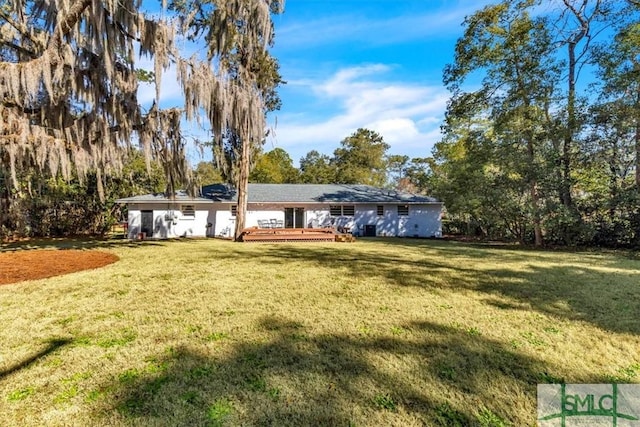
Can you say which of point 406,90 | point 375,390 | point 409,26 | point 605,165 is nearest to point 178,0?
point 409,26

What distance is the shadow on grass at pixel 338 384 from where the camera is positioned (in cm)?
238

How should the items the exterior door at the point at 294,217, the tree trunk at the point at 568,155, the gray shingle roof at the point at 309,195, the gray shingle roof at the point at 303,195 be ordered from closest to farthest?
the tree trunk at the point at 568,155
the gray shingle roof at the point at 303,195
the gray shingle roof at the point at 309,195
the exterior door at the point at 294,217

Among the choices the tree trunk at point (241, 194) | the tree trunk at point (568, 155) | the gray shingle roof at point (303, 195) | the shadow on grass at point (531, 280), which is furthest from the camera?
the gray shingle roof at point (303, 195)

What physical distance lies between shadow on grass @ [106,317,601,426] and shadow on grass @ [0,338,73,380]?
0.99 m

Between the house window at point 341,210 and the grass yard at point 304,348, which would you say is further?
the house window at point 341,210

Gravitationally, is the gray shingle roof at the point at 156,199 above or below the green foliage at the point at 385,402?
above

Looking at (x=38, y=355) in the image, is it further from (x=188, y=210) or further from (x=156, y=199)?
(x=188, y=210)

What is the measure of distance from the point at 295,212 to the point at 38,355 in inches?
636

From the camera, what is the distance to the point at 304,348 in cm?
337

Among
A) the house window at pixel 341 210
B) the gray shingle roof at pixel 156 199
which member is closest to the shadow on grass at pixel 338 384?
the gray shingle roof at pixel 156 199

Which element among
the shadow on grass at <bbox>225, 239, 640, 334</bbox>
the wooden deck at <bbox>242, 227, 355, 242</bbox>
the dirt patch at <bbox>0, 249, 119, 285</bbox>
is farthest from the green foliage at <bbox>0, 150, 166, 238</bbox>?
the shadow on grass at <bbox>225, 239, 640, 334</bbox>

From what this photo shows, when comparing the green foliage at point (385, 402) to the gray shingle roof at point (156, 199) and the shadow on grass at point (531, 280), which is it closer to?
the shadow on grass at point (531, 280)

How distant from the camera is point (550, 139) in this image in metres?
13.3

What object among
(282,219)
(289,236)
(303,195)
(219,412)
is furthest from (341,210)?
(219,412)
